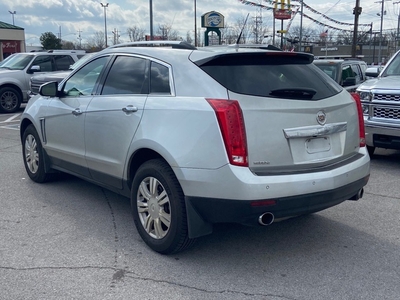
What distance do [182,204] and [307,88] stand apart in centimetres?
146

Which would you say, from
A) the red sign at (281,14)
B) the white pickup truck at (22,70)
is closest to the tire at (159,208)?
the white pickup truck at (22,70)

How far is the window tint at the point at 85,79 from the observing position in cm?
524

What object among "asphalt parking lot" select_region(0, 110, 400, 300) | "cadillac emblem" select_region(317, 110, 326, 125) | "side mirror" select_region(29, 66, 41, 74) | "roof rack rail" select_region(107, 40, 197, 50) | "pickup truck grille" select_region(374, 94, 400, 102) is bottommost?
"asphalt parking lot" select_region(0, 110, 400, 300)

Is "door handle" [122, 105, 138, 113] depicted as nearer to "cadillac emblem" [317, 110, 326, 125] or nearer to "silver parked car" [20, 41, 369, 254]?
"silver parked car" [20, 41, 369, 254]

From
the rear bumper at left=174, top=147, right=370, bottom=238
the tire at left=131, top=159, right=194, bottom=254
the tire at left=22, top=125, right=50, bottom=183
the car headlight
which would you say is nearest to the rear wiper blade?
the rear bumper at left=174, top=147, right=370, bottom=238

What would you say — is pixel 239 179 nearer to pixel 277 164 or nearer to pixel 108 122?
pixel 277 164

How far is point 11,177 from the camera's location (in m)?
6.92

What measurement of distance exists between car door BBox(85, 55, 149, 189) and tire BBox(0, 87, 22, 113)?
11221 mm

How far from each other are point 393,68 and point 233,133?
632 cm

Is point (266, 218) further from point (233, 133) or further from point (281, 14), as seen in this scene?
point (281, 14)

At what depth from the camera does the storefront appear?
43.9 meters

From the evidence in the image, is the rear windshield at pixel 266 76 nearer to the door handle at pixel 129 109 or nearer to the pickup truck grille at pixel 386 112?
the door handle at pixel 129 109

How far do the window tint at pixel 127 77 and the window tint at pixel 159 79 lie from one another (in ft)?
0.27

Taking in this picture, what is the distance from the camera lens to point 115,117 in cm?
462
